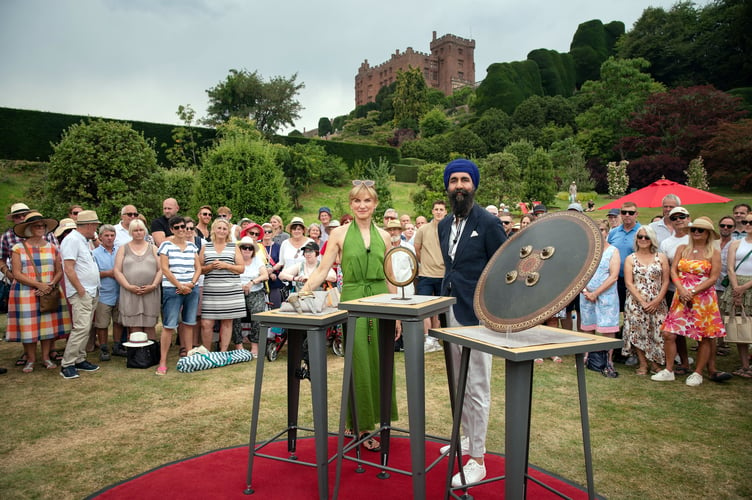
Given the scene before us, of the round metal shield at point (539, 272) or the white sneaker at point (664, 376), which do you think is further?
the white sneaker at point (664, 376)

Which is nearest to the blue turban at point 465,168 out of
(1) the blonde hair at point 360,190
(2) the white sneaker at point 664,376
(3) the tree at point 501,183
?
(1) the blonde hair at point 360,190

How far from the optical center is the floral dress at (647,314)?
603cm

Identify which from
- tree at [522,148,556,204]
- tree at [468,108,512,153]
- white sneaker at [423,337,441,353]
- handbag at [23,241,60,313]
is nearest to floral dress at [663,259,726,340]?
white sneaker at [423,337,441,353]

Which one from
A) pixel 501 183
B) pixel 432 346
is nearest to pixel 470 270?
pixel 432 346

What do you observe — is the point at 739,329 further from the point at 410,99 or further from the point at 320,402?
the point at 410,99

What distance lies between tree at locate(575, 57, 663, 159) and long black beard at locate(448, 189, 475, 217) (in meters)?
35.1

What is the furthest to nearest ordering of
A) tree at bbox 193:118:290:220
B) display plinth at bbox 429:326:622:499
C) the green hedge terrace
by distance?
the green hedge terrace
tree at bbox 193:118:290:220
display plinth at bbox 429:326:622:499

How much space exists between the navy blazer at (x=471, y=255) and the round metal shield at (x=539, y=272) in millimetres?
454

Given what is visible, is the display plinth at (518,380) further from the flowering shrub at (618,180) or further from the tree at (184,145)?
the flowering shrub at (618,180)

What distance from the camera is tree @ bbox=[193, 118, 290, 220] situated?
43.3ft

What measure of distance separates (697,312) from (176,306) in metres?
6.37

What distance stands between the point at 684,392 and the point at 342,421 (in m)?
4.31

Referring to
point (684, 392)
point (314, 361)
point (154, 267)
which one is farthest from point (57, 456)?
point (684, 392)

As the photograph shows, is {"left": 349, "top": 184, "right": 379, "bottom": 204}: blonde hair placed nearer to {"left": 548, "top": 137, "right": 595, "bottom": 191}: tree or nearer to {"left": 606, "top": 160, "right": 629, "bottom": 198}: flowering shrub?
{"left": 606, "top": 160, "right": 629, "bottom": 198}: flowering shrub
